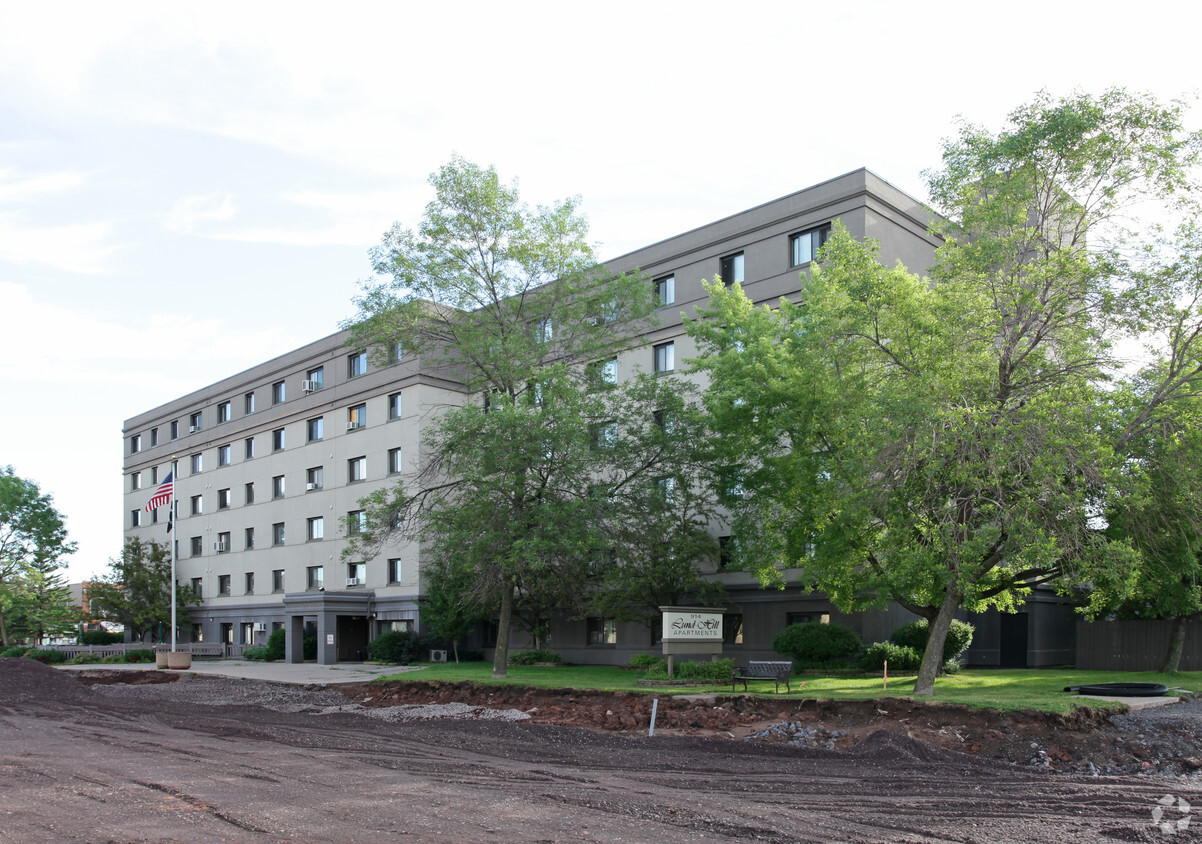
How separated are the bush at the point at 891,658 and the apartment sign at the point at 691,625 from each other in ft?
14.7

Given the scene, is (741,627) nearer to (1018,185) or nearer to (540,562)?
(540,562)

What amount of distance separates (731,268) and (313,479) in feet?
85.7

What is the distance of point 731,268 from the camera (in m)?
36.5

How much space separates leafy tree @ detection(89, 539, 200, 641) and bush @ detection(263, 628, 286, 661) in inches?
404

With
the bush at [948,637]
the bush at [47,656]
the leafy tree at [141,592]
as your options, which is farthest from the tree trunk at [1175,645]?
the bush at [47,656]

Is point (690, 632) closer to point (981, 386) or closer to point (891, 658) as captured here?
point (891, 658)

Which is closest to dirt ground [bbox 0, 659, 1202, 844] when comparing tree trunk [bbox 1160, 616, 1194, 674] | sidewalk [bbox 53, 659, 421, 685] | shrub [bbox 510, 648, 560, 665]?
sidewalk [bbox 53, 659, 421, 685]

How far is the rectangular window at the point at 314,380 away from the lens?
166ft

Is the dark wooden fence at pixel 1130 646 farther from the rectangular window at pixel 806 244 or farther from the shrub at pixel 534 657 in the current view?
the shrub at pixel 534 657

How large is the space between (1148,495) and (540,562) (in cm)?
1414

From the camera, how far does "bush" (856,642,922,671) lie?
27.0m

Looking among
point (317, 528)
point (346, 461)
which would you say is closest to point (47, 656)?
point (317, 528)

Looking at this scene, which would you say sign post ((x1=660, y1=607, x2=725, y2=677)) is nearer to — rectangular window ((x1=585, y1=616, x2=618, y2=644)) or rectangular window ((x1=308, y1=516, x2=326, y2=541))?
rectangular window ((x1=585, y1=616, x2=618, y2=644))

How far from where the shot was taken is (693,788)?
13.0 m
